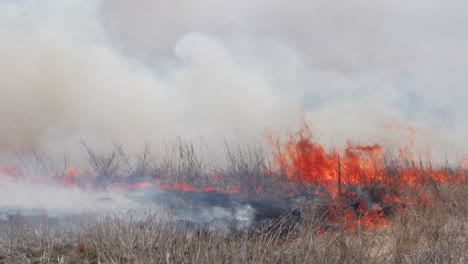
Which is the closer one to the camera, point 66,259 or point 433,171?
point 66,259

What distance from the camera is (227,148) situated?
16.3 meters

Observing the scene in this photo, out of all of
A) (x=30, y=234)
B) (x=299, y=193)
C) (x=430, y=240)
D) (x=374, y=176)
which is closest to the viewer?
(x=430, y=240)

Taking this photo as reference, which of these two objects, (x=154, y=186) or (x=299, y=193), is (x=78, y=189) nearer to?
(x=154, y=186)

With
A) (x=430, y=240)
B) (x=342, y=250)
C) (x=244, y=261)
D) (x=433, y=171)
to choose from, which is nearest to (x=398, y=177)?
(x=433, y=171)

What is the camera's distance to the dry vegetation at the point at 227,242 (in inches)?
254

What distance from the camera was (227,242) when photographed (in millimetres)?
7766

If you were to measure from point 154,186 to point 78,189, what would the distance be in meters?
2.68

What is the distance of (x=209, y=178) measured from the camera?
16.1 m

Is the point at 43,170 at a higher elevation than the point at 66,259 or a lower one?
higher

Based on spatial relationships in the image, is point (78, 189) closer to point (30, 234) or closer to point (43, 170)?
point (43, 170)

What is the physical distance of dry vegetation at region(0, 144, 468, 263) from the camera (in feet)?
21.2

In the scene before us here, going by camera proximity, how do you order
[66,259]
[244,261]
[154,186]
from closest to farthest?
1. [244,261]
2. [66,259]
3. [154,186]

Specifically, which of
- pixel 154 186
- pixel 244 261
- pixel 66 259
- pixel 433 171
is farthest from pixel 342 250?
pixel 433 171

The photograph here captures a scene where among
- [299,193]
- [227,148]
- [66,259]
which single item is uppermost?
[227,148]
